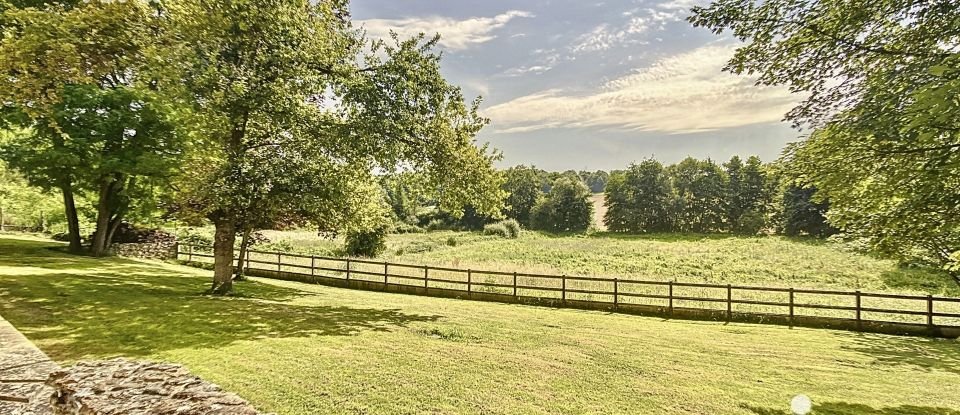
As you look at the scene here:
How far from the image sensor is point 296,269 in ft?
78.1

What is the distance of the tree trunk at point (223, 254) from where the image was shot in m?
14.0

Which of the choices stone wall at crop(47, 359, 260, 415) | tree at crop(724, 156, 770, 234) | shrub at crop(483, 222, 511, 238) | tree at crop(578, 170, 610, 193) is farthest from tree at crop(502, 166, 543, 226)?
tree at crop(578, 170, 610, 193)

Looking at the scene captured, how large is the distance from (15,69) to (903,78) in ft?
51.0

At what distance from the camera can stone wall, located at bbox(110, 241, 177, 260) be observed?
2516 cm

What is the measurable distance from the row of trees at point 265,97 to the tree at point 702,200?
2579 inches

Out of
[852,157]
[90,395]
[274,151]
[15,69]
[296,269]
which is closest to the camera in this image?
[90,395]

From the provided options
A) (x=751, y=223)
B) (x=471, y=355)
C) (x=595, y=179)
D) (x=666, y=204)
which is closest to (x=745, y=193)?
(x=751, y=223)

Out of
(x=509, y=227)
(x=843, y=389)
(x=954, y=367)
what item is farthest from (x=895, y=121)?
(x=509, y=227)

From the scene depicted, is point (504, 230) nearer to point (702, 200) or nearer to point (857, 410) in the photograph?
point (702, 200)

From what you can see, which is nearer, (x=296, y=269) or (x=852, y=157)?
(x=852, y=157)

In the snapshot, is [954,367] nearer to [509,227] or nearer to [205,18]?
[205,18]

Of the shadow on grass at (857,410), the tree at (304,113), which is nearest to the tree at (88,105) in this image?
the tree at (304,113)

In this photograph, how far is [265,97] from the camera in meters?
12.1

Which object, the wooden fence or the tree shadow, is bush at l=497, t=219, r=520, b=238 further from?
the tree shadow
